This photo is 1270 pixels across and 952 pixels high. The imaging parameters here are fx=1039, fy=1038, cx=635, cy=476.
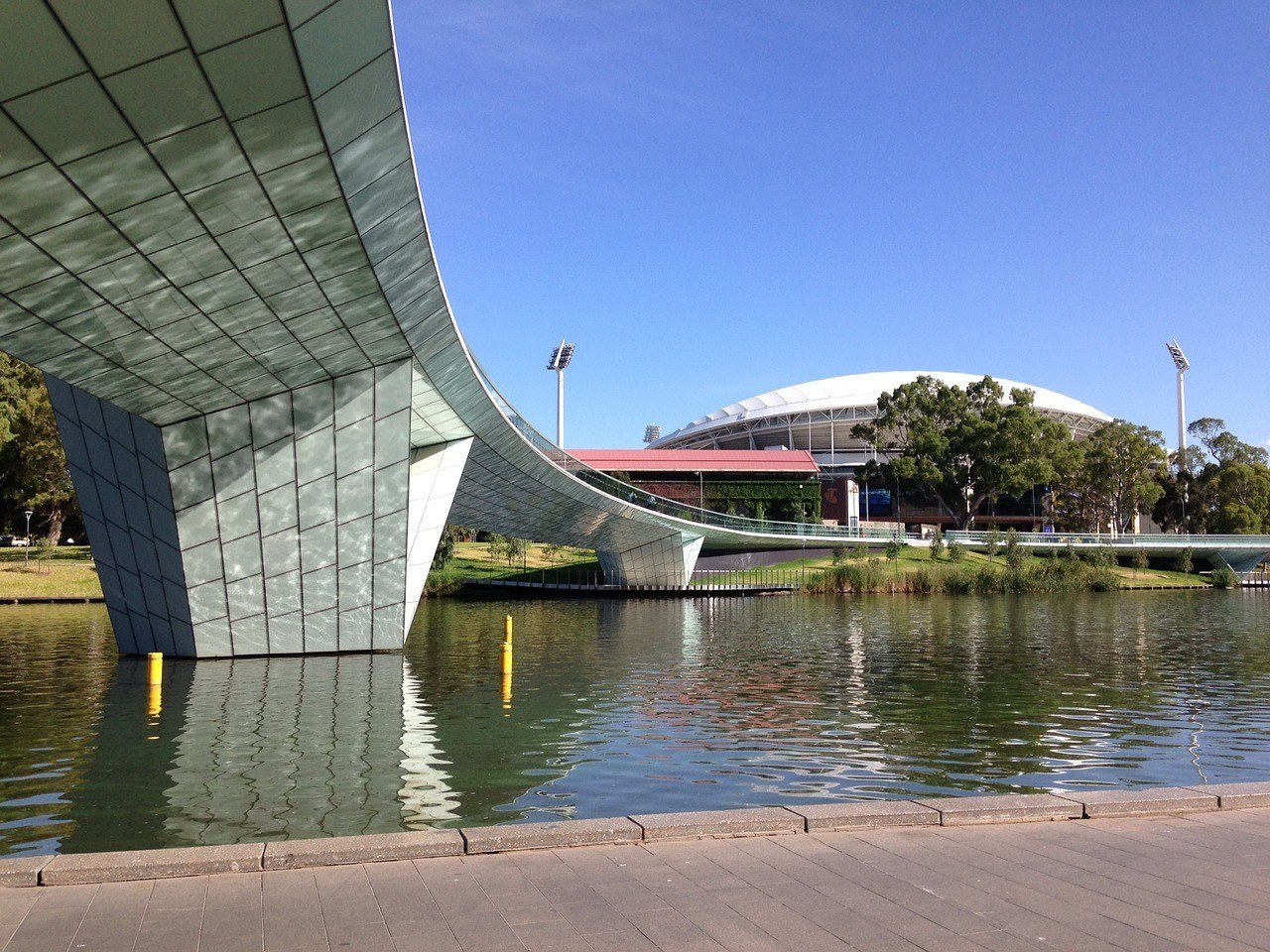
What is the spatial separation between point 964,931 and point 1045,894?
85 cm

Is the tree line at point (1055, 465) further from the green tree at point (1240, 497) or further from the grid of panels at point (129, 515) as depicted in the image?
the grid of panels at point (129, 515)

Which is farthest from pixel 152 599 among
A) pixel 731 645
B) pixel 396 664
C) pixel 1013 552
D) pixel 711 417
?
pixel 711 417

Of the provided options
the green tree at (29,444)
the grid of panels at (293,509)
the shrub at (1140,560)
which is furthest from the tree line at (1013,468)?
the grid of panels at (293,509)

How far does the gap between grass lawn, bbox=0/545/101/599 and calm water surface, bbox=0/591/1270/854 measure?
22.1 m

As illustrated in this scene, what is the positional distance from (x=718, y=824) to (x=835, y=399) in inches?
4293

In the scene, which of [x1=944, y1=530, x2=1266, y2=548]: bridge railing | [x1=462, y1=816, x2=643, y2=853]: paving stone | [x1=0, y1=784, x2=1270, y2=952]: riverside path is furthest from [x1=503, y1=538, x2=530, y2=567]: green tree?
[x1=0, y1=784, x2=1270, y2=952]: riverside path

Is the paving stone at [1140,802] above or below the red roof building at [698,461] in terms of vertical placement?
below

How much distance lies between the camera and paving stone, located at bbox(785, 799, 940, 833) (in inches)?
288

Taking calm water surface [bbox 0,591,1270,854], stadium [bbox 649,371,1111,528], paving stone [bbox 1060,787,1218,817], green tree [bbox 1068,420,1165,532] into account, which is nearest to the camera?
paving stone [bbox 1060,787,1218,817]

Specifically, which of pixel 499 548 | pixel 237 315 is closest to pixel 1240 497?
pixel 499 548

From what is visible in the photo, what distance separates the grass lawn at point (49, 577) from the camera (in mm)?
48094

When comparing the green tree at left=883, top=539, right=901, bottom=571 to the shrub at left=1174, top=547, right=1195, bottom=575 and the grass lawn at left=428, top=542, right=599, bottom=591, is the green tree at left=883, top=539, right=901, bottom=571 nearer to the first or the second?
the grass lawn at left=428, top=542, right=599, bottom=591

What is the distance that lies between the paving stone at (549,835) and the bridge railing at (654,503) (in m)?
18.2

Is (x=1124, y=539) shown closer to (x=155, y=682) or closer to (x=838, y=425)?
(x=838, y=425)
